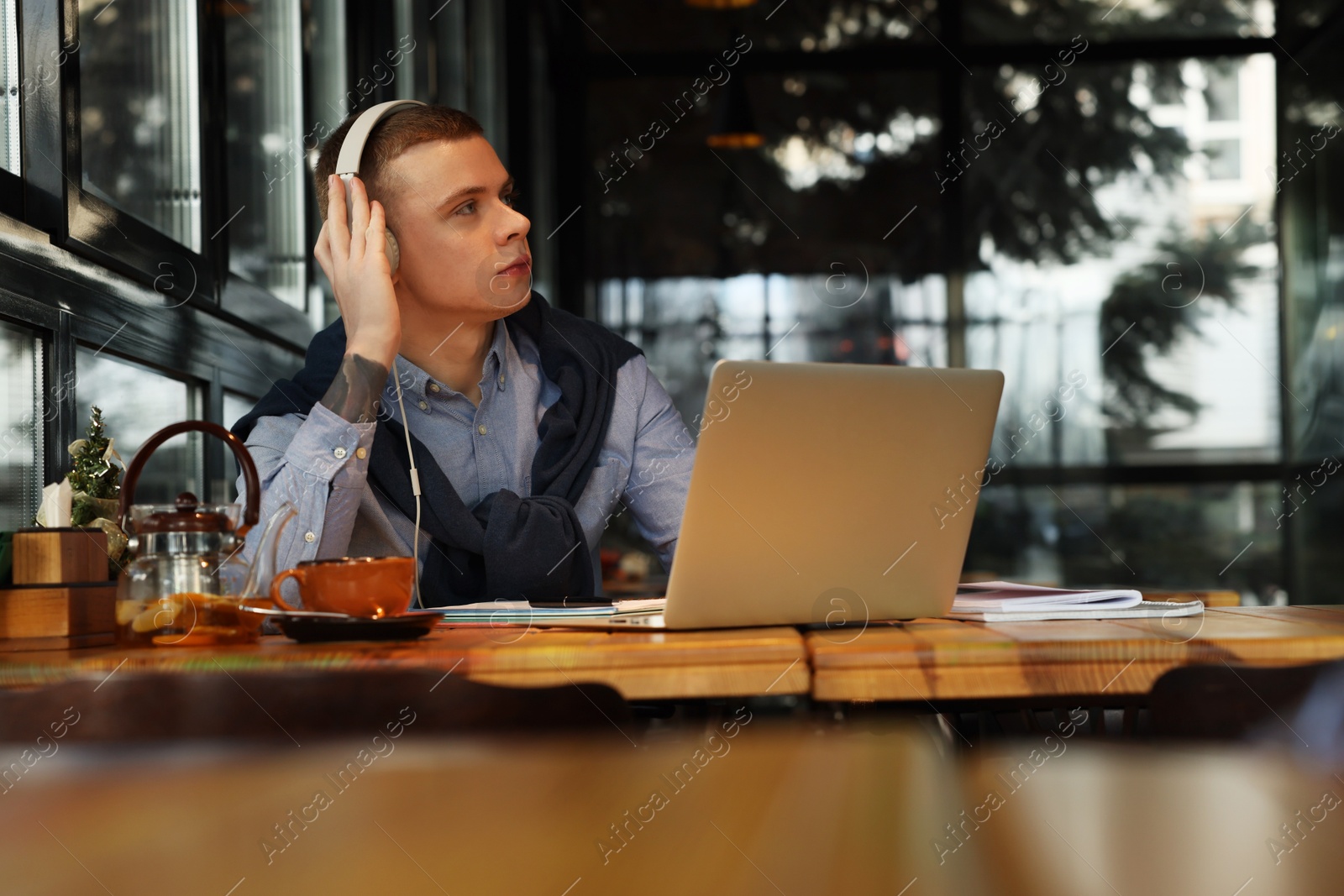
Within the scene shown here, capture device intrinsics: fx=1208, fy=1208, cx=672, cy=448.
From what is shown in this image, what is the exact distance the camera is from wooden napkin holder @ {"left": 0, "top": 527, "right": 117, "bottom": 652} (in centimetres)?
96

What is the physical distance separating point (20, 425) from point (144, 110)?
2.03 feet

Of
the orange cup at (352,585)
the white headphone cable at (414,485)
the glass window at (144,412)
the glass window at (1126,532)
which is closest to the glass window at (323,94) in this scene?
the glass window at (144,412)

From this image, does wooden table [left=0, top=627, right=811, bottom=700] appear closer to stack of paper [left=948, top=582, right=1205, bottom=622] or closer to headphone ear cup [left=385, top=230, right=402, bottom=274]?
stack of paper [left=948, top=582, right=1205, bottom=622]

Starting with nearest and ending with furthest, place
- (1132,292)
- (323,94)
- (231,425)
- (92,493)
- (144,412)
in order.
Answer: (92,493)
(144,412)
(231,425)
(323,94)
(1132,292)

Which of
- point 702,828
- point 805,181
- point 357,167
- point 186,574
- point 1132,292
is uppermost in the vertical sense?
point 805,181

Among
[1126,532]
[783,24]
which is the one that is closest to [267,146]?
[783,24]

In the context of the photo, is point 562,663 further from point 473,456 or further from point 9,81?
point 9,81

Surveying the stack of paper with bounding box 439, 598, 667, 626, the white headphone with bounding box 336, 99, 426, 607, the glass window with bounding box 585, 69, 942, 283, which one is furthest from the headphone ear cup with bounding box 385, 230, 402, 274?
the glass window with bounding box 585, 69, 942, 283

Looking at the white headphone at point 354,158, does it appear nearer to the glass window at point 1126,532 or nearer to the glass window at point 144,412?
the glass window at point 144,412

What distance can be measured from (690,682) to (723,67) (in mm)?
4610

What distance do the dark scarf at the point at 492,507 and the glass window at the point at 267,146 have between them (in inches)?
28.0

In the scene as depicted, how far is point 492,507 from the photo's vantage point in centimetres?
149

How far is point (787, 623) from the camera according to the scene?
0.99 metres

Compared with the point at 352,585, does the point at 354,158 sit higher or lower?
higher
